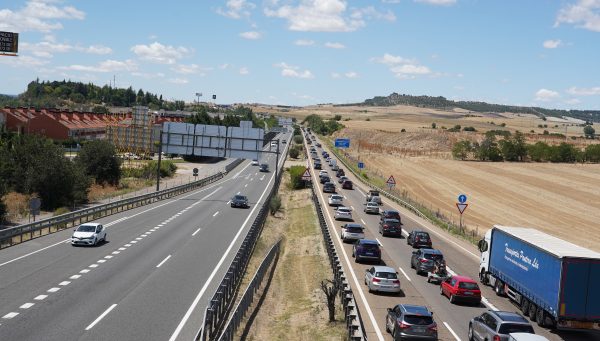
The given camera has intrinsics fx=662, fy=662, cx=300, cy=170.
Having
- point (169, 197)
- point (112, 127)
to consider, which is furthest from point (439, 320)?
point (112, 127)

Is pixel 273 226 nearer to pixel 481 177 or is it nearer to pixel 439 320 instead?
pixel 439 320

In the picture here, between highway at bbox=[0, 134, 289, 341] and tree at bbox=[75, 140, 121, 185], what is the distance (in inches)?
1076

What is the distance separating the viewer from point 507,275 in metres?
28.4

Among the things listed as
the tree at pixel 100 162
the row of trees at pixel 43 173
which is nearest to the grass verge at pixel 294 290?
the row of trees at pixel 43 173

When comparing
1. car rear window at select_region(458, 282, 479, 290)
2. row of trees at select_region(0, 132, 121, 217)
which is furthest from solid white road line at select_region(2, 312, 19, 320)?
row of trees at select_region(0, 132, 121, 217)

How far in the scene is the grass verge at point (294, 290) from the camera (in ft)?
77.3

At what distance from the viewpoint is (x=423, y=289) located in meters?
30.2

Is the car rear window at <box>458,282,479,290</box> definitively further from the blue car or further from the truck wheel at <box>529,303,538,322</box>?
the blue car

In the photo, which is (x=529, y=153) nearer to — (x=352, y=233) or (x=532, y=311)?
(x=352, y=233)

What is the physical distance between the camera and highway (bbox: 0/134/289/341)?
66.2 feet

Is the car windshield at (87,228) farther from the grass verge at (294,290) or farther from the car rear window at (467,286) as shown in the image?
the car rear window at (467,286)

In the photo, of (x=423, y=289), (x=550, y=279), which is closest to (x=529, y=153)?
(x=423, y=289)

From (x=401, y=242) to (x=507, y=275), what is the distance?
1654 cm

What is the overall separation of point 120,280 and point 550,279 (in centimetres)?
1669
